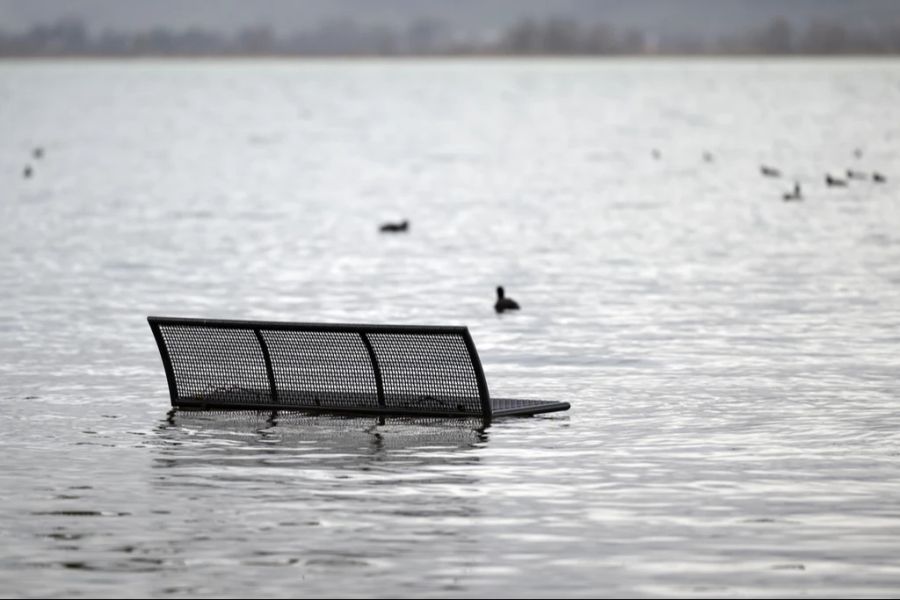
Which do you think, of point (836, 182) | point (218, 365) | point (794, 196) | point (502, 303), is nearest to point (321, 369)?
point (218, 365)

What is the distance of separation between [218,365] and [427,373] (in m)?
2.48

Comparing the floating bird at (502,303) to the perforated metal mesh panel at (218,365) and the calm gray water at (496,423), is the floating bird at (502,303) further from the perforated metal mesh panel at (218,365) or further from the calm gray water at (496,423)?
the perforated metal mesh panel at (218,365)

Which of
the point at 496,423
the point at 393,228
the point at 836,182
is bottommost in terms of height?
the point at 836,182

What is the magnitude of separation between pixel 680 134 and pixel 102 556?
122859mm

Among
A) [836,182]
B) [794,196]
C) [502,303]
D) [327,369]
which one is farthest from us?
[836,182]

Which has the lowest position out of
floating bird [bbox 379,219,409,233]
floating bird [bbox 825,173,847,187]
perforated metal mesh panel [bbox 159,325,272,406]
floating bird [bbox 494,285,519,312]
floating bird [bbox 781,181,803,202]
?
floating bird [bbox 825,173,847,187]

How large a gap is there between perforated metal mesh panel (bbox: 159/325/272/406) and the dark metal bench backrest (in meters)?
0.01

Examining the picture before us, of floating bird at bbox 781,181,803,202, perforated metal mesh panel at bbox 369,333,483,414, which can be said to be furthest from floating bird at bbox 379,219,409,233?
perforated metal mesh panel at bbox 369,333,483,414

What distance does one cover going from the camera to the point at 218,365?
67.8ft

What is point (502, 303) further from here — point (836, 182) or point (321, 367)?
point (836, 182)

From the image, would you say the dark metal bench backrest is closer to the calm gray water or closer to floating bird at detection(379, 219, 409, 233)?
the calm gray water

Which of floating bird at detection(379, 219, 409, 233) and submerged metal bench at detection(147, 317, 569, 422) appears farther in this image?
floating bird at detection(379, 219, 409, 233)

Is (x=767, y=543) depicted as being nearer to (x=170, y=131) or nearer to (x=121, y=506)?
(x=121, y=506)

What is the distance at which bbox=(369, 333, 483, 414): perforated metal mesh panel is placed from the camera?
1928cm
